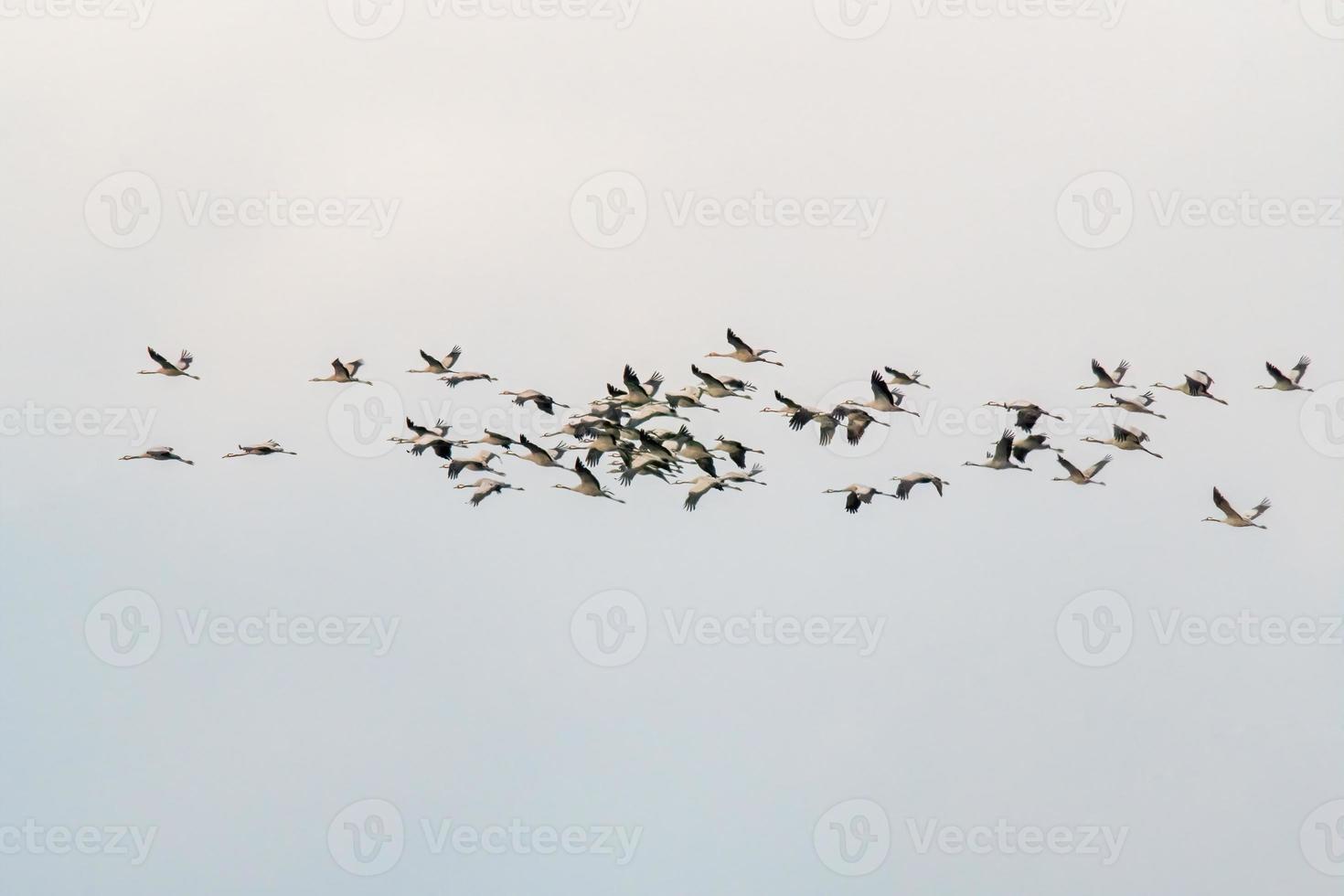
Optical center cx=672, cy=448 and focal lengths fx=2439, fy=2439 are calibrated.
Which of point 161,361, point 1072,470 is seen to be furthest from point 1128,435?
point 161,361

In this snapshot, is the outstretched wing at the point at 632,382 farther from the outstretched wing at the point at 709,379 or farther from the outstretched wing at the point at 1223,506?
the outstretched wing at the point at 1223,506

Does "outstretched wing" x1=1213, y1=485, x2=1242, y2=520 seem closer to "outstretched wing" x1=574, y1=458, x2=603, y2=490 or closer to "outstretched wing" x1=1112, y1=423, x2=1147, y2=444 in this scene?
"outstretched wing" x1=1112, y1=423, x2=1147, y2=444

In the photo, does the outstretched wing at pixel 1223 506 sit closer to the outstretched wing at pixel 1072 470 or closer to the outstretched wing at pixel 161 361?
the outstretched wing at pixel 1072 470

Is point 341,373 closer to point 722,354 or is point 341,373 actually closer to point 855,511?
point 722,354

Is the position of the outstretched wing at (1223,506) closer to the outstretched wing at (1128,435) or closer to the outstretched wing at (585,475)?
the outstretched wing at (1128,435)

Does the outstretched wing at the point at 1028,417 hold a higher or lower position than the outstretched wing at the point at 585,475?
higher

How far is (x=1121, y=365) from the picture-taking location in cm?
3966

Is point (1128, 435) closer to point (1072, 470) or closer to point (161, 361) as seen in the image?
point (1072, 470)

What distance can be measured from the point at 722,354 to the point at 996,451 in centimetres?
488

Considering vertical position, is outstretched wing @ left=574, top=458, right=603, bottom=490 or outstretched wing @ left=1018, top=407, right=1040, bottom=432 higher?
outstretched wing @ left=1018, top=407, right=1040, bottom=432

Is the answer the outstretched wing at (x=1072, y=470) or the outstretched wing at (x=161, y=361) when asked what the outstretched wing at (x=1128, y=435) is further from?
the outstretched wing at (x=161, y=361)

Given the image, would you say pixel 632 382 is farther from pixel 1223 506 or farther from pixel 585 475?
pixel 1223 506

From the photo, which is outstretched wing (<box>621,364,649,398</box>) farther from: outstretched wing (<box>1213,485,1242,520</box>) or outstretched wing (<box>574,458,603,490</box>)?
outstretched wing (<box>1213,485,1242,520</box>)

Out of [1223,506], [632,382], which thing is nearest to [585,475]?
[632,382]
